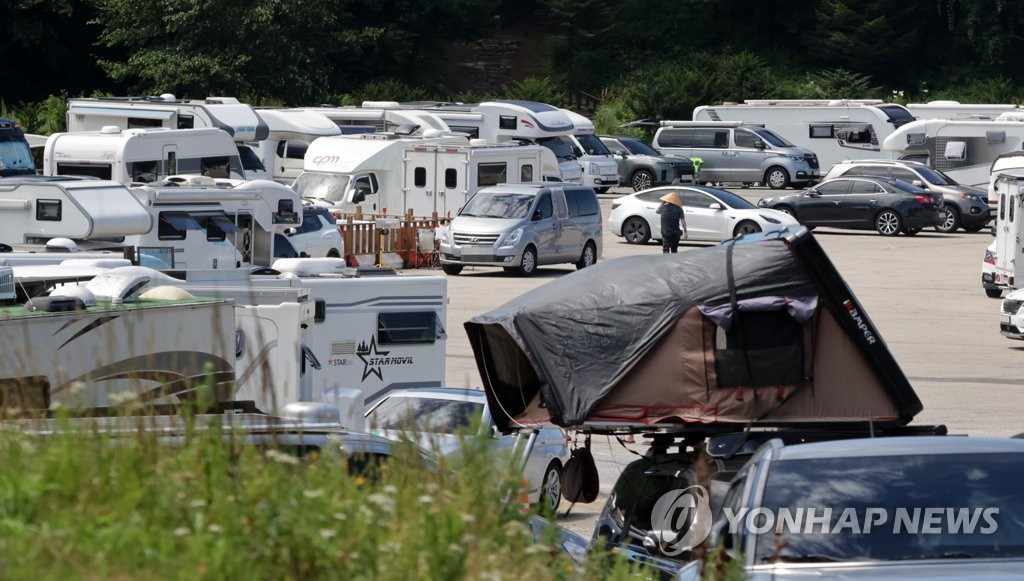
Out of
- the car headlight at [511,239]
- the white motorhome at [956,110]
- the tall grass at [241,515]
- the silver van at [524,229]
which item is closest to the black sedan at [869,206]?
the silver van at [524,229]

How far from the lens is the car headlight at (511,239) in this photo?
94.9ft

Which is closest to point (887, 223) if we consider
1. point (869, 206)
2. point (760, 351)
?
point (869, 206)

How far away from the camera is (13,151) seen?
2672 cm

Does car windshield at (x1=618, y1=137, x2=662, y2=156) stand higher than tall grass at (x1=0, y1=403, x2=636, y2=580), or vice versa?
car windshield at (x1=618, y1=137, x2=662, y2=156)

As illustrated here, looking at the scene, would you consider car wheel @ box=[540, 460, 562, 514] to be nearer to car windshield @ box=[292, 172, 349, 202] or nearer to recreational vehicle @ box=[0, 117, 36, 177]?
recreational vehicle @ box=[0, 117, 36, 177]

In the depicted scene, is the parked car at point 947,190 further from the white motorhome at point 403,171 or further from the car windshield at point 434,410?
the car windshield at point 434,410

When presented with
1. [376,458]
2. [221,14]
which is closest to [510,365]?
[376,458]

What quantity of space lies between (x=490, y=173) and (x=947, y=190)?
12.4 m

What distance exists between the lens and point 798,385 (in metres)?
8.72

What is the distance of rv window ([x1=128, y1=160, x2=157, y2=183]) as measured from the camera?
2884 cm

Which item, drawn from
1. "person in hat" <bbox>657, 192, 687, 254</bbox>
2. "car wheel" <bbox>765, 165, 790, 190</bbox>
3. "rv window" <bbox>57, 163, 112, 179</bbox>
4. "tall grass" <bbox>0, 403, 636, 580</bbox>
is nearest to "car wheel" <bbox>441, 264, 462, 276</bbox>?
"person in hat" <bbox>657, 192, 687, 254</bbox>

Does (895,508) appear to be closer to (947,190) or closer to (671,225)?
(671,225)

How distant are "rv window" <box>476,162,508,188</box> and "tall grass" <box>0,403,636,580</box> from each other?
1155 inches

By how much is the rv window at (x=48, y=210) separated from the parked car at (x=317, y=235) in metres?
7.97
